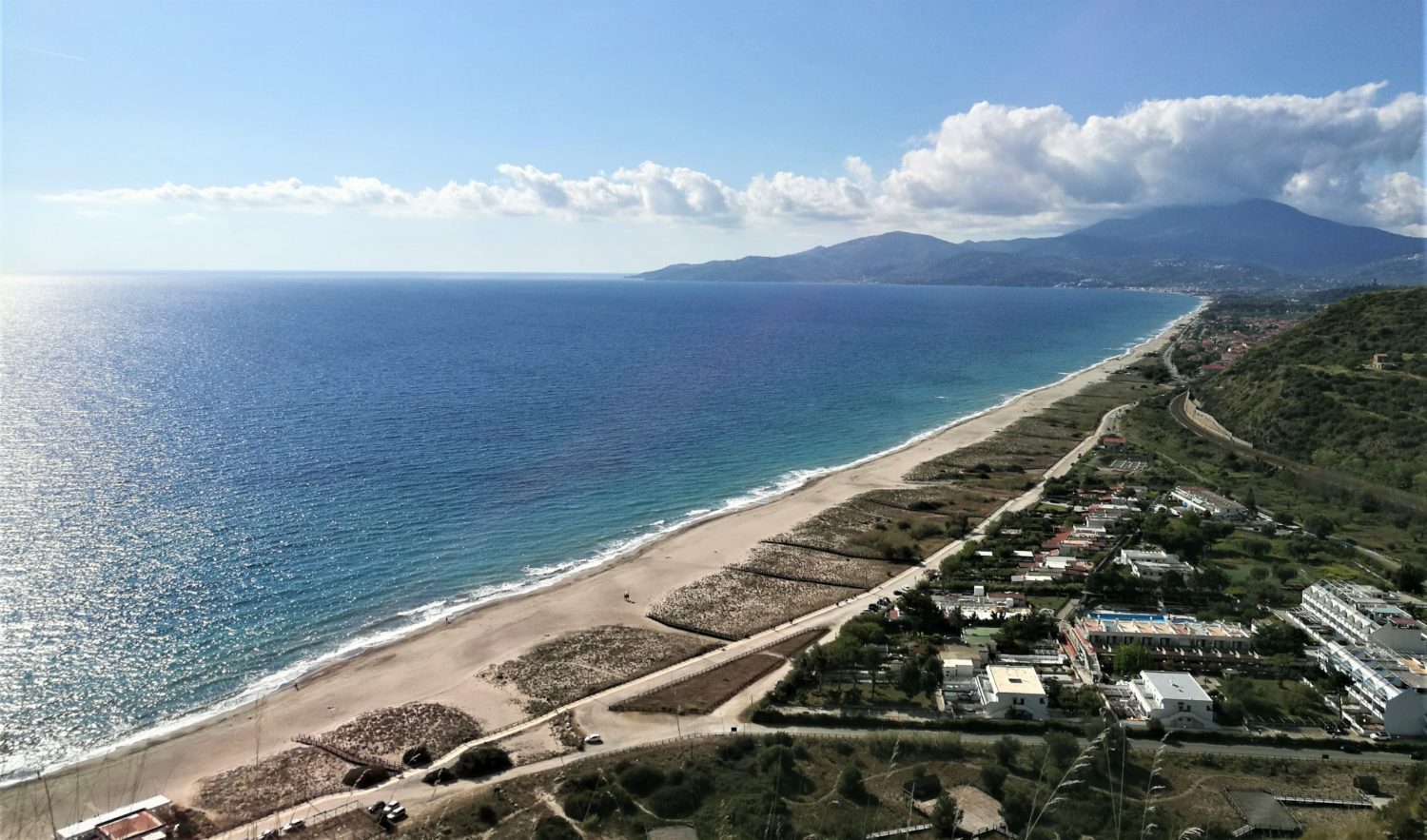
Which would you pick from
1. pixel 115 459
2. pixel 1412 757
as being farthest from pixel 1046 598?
pixel 115 459

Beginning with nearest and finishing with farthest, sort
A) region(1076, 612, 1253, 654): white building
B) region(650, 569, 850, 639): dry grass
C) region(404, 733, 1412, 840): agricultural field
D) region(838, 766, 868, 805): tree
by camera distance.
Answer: region(404, 733, 1412, 840): agricultural field → region(838, 766, 868, 805): tree → region(1076, 612, 1253, 654): white building → region(650, 569, 850, 639): dry grass

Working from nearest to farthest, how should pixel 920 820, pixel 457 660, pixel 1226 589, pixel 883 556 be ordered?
1. pixel 920 820
2. pixel 457 660
3. pixel 1226 589
4. pixel 883 556

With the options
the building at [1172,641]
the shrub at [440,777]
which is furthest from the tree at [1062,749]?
the shrub at [440,777]

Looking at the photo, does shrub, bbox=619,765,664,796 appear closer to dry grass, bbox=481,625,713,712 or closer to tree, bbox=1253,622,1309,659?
dry grass, bbox=481,625,713,712

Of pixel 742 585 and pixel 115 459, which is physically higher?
pixel 115 459

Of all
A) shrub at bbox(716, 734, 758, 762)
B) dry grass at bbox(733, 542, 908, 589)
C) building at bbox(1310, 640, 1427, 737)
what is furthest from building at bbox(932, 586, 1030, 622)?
shrub at bbox(716, 734, 758, 762)

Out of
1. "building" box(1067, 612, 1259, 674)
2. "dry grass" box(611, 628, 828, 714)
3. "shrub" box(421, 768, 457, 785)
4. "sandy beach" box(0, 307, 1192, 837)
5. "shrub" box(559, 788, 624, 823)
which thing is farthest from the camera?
"building" box(1067, 612, 1259, 674)

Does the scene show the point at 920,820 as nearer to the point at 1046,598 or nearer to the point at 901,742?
the point at 901,742
